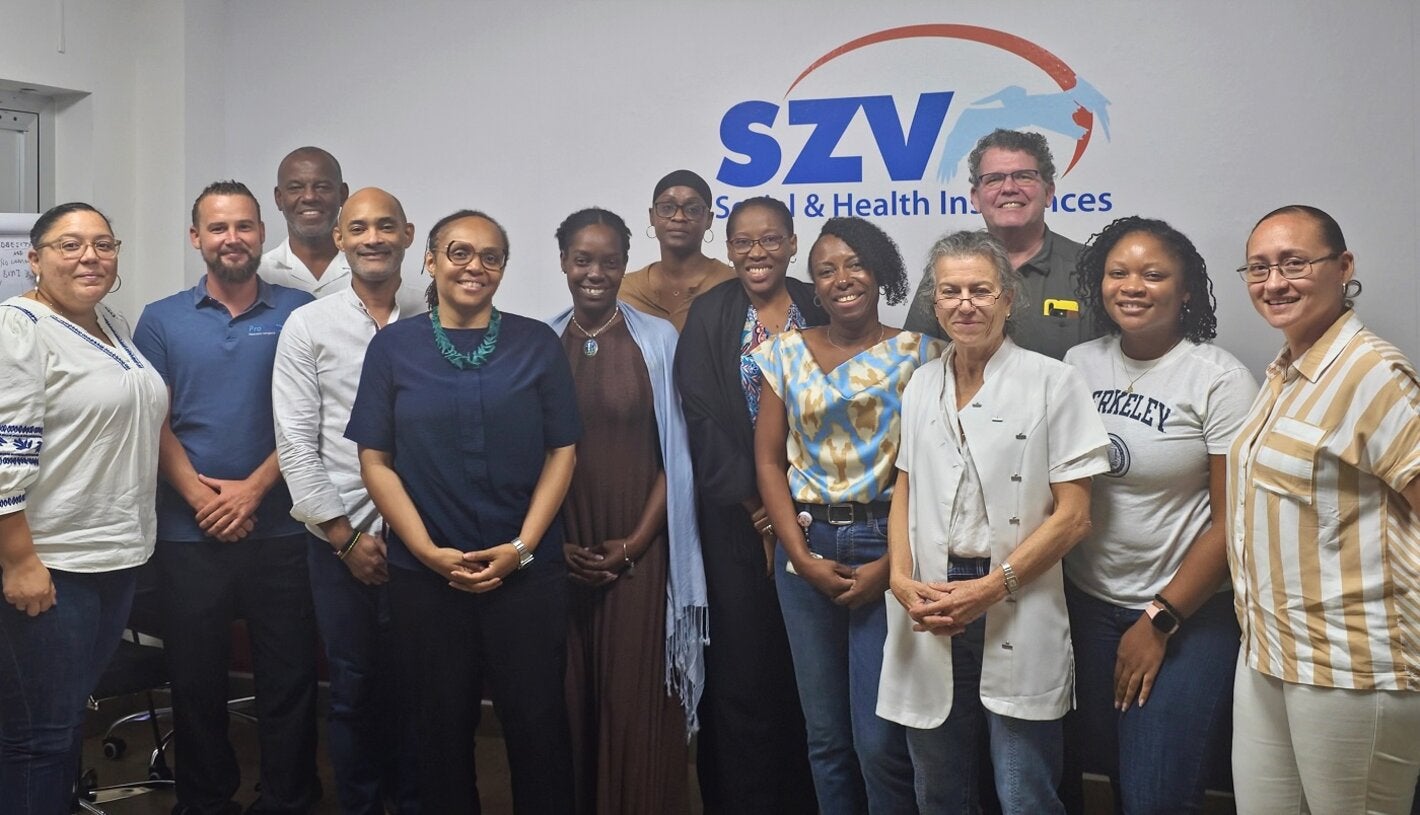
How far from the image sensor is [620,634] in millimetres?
3129

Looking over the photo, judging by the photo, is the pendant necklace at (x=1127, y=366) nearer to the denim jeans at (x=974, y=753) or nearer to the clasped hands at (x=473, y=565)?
the denim jeans at (x=974, y=753)

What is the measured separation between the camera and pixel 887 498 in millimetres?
2742

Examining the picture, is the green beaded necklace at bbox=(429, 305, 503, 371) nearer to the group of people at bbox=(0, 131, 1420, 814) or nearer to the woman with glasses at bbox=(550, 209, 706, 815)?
the group of people at bbox=(0, 131, 1420, 814)

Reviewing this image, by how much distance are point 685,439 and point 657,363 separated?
229 millimetres

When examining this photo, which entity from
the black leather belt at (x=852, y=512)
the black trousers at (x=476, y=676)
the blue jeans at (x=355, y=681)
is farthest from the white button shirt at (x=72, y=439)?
the black leather belt at (x=852, y=512)

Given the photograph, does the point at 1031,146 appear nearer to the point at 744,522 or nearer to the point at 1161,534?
the point at 1161,534

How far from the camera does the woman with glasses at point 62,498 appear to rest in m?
2.68

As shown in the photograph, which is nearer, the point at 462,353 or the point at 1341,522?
the point at 1341,522

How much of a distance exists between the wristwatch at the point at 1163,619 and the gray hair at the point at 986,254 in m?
0.70

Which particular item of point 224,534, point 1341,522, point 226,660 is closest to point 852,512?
point 1341,522

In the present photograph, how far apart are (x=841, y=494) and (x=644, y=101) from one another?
146 cm

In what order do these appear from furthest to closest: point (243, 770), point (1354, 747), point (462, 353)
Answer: point (243, 770) < point (462, 353) < point (1354, 747)

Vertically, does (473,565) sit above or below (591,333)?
below

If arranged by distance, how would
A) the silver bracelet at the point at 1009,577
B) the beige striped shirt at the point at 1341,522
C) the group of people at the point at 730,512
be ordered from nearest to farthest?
1. the beige striped shirt at the point at 1341,522
2. the group of people at the point at 730,512
3. the silver bracelet at the point at 1009,577
